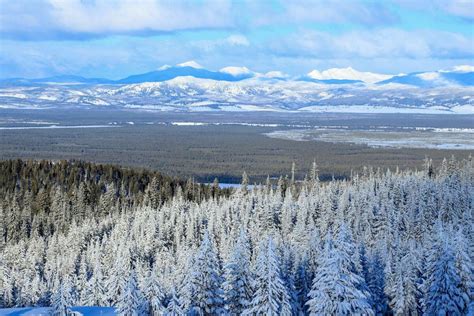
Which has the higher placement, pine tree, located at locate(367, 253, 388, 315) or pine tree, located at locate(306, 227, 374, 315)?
pine tree, located at locate(306, 227, 374, 315)

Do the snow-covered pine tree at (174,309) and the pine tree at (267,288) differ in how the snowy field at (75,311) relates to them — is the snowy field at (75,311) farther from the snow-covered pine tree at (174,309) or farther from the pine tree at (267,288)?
the pine tree at (267,288)

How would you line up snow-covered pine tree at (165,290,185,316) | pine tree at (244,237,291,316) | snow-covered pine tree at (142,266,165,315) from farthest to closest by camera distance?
snow-covered pine tree at (142,266,165,315) → snow-covered pine tree at (165,290,185,316) → pine tree at (244,237,291,316)

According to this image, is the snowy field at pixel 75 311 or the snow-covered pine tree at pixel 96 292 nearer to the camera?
the snowy field at pixel 75 311

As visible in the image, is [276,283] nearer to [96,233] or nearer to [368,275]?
[368,275]

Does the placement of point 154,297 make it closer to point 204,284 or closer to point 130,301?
point 130,301

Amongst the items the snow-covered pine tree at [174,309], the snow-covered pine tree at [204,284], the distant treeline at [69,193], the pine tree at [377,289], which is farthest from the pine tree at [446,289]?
the distant treeline at [69,193]

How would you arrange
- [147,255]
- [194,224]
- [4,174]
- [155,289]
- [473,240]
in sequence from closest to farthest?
[155,289] < [473,240] < [147,255] < [194,224] < [4,174]

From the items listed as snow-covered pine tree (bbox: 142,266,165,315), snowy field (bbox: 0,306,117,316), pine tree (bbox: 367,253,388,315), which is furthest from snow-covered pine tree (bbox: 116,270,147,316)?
pine tree (bbox: 367,253,388,315)

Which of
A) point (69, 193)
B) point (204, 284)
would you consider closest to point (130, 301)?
point (204, 284)

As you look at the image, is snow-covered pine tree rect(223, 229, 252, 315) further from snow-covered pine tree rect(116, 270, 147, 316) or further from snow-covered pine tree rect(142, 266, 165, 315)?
snow-covered pine tree rect(116, 270, 147, 316)

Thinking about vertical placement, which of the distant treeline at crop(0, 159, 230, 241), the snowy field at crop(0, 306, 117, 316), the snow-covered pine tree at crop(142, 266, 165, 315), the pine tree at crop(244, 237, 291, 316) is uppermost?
the pine tree at crop(244, 237, 291, 316)

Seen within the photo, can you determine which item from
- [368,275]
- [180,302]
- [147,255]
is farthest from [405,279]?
[147,255]
